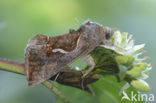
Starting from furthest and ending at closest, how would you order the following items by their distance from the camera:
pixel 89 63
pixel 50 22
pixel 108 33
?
pixel 50 22, pixel 108 33, pixel 89 63

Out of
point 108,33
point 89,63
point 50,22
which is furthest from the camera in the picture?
point 50,22

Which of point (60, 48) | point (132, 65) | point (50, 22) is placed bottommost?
point (132, 65)

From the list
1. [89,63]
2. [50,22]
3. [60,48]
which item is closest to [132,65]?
[89,63]

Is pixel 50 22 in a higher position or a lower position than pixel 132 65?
higher

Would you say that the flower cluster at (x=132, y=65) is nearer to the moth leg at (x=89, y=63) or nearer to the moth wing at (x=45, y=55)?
the moth leg at (x=89, y=63)

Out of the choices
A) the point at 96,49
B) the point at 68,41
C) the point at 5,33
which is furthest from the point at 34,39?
the point at 5,33

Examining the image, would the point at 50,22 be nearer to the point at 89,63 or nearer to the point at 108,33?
the point at 108,33

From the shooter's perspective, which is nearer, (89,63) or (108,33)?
(89,63)
